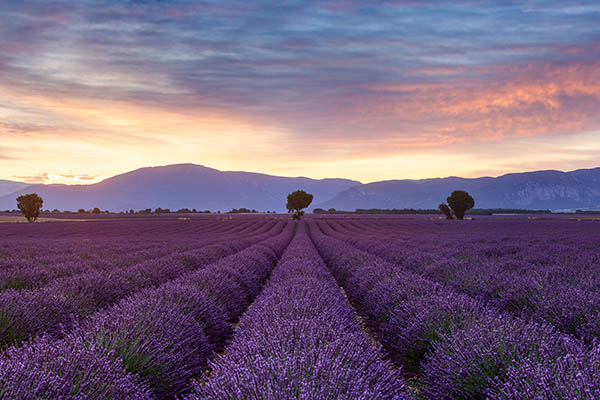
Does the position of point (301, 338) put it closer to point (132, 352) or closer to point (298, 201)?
point (132, 352)

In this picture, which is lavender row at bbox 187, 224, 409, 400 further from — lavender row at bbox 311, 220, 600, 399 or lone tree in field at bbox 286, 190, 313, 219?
lone tree in field at bbox 286, 190, 313, 219

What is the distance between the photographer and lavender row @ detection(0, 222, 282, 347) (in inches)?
169

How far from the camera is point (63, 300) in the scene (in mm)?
5117

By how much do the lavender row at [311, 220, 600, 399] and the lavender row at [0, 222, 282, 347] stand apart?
3.24 metres

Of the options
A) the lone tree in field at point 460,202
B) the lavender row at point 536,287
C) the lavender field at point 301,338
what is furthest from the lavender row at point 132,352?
the lone tree in field at point 460,202

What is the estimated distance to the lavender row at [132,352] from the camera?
86.8 inches

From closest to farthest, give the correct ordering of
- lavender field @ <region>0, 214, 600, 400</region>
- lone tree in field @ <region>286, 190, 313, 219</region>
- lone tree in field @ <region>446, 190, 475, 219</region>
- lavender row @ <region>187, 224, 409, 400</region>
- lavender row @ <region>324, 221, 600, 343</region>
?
lavender row @ <region>187, 224, 409, 400</region> < lavender field @ <region>0, 214, 600, 400</region> < lavender row @ <region>324, 221, 600, 343</region> < lone tree in field @ <region>446, 190, 475, 219</region> < lone tree in field @ <region>286, 190, 313, 219</region>

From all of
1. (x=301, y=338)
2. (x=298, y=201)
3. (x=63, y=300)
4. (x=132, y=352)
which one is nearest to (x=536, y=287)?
(x=301, y=338)

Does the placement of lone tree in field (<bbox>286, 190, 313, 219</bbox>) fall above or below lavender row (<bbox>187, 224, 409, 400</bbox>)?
above

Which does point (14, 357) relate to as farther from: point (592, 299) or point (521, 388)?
point (592, 299)

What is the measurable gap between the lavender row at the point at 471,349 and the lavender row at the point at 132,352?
204cm

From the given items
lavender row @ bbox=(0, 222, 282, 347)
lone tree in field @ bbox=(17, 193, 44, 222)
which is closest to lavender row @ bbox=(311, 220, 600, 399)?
lavender row @ bbox=(0, 222, 282, 347)

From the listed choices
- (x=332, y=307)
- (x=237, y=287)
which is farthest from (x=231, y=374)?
(x=237, y=287)

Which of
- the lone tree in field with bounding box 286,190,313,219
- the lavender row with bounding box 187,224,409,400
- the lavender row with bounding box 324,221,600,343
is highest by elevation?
the lone tree in field with bounding box 286,190,313,219
